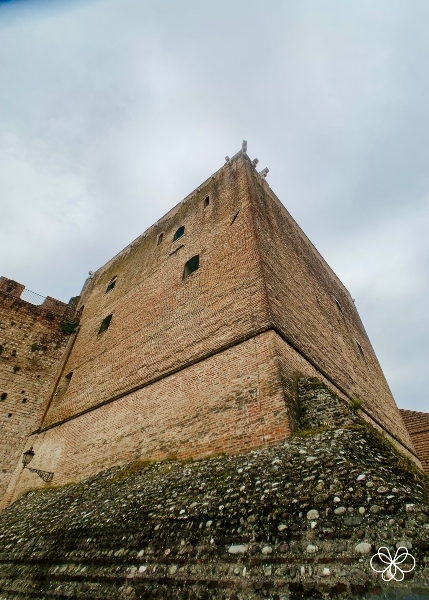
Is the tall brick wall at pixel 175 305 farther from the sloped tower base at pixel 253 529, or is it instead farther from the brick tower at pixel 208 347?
the sloped tower base at pixel 253 529

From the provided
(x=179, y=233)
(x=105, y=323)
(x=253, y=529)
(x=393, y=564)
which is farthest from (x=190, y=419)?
(x=179, y=233)

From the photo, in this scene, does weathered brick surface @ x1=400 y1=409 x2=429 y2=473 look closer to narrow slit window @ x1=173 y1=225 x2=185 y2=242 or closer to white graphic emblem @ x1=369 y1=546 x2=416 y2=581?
narrow slit window @ x1=173 y1=225 x2=185 y2=242

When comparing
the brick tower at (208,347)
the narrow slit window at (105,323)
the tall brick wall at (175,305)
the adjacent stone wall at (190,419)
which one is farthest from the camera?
the narrow slit window at (105,323)

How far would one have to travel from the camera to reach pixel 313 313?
9.42m

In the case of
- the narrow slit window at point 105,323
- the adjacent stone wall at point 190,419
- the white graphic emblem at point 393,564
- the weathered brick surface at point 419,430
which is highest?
the narrow slit window at point 105,323

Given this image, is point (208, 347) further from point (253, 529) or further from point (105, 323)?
point (105, 323)

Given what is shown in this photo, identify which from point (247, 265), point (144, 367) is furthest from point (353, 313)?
point (144, 367)

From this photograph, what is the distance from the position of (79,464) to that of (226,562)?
599 centimetres

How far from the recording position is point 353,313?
610 inches

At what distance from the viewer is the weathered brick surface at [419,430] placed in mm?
12086

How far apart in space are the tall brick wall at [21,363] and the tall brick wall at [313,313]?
28.9ft

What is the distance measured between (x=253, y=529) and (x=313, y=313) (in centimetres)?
696

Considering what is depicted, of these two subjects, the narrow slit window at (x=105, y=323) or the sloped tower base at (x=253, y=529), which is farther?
the narrow slit window at (x=105, y=323)

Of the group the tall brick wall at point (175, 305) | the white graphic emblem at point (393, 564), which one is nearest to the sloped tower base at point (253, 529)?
the white graphic emblem at point (393, 564)
